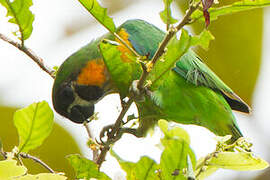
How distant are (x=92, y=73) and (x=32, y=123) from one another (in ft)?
3.66

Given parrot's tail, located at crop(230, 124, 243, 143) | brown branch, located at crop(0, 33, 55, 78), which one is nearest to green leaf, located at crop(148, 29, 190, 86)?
brown branch, located at crop(0, 33, 55, 78)

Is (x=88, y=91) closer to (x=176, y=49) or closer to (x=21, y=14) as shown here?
(x=21, y=14)

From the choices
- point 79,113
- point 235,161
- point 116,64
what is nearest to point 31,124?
point 116,64

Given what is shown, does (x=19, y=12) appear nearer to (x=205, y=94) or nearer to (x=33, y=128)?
(x=33, y=128)

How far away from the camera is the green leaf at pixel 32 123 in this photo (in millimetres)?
1428

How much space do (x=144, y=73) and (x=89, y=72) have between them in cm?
122

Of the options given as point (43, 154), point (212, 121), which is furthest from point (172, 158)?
point (43, 154)

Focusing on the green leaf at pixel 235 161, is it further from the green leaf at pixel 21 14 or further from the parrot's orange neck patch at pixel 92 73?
the parrot's orange neck patch at pixel 92 73

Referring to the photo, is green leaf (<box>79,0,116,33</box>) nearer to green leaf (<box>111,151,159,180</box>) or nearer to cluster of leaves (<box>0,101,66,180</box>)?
cluster of leaves (<box>0,101,66,180</box>)

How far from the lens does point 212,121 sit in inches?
98.9

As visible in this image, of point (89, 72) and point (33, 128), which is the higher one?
point (33, 128)

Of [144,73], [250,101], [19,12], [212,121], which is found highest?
[19,12]

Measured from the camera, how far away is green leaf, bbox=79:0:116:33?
1.35 m

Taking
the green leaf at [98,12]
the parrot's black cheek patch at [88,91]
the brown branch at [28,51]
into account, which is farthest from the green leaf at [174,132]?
the parrot's black cheek patch at [88,91]
